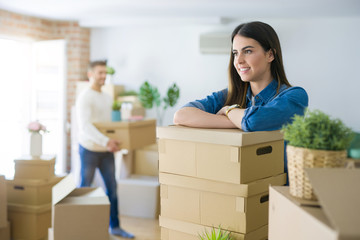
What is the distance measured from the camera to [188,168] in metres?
1.41

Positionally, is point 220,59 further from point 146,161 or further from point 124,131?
point 124,131

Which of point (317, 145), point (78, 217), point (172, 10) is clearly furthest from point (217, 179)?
point (172, 10)

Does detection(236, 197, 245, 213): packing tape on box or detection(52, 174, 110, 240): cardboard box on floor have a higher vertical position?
detection(236, 197, 245, 213): packing tape on box

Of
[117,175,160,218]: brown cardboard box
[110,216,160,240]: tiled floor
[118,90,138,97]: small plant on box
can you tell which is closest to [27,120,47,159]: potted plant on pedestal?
[110,216,160,240]: tiled floor

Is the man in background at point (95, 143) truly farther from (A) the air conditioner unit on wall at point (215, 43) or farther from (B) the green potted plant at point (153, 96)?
(A) the air conditioner unit on wall at point (215, 43)

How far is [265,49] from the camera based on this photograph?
5.05ft

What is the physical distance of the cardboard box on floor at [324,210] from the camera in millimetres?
763

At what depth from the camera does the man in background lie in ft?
12.0

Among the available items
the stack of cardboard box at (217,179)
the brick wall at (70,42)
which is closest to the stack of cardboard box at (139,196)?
the brick wall at (70,42)

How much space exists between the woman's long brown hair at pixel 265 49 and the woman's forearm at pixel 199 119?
0.67 ft

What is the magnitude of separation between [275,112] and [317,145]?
434 millimetres

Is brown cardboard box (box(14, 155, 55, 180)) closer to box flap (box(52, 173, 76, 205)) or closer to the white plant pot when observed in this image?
the white plant pot

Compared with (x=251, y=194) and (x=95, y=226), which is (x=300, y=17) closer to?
(x=95, y=226)

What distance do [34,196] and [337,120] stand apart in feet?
9.33
